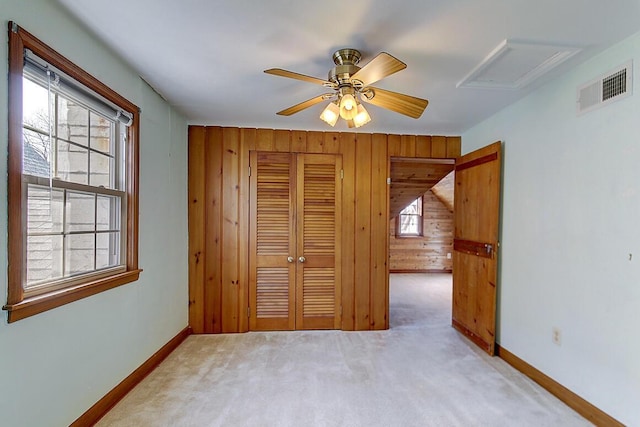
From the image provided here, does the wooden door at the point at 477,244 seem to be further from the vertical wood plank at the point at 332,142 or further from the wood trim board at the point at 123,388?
the wood trim board at the point at 123,388

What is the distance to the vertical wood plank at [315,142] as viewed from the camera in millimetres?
3285

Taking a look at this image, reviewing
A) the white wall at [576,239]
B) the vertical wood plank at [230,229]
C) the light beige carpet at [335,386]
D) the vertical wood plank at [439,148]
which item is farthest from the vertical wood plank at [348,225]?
the white wall at [576,239]

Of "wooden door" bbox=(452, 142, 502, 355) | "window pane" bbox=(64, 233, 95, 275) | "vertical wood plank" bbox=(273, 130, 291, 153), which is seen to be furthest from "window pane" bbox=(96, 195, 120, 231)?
"wooden door" bbox=(452, 142, 502, 355)

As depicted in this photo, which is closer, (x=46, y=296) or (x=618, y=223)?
(x=46, y=296)

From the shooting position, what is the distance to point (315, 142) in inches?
130

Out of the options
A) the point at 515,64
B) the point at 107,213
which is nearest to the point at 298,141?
the point at 107,213

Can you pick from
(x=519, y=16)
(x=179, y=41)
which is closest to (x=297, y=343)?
(x=179, y=41)

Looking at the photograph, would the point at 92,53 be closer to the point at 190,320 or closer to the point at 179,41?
the point at 179,41

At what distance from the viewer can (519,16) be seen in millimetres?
1481

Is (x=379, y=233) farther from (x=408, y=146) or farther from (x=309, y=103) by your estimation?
(x=309, y=103)

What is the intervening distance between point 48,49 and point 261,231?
216 cm

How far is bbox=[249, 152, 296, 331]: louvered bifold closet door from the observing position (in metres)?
3.22

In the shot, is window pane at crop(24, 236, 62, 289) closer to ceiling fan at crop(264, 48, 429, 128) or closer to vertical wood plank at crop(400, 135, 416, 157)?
ceiling fan at crop(264, 48, 429, 128)

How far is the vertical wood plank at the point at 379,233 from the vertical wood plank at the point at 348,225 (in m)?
0.22
